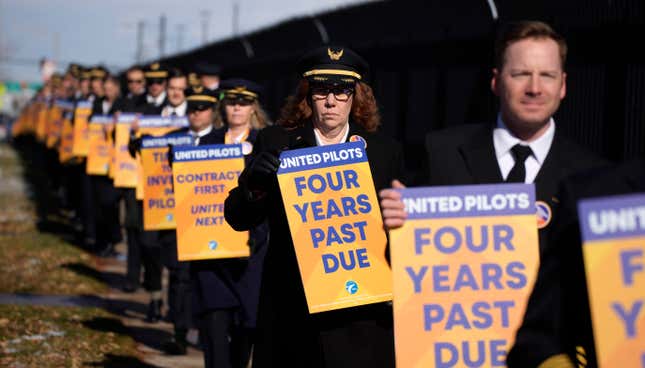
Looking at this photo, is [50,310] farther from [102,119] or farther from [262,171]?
[262,171]

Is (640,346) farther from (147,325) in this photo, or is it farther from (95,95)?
(95,95)

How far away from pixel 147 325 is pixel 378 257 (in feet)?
21.0

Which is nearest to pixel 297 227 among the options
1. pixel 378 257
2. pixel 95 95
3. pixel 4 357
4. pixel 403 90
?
pixel 378 257

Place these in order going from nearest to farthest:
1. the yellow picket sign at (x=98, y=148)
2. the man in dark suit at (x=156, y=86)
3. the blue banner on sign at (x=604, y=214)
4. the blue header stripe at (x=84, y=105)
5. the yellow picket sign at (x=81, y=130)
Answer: the blue banner on sign at (x=604, y=214), the man in dark suit at (x=156, y=86), the yellow picket sign at (x=98, y=148), the yellow picket sign at (x=81, y=130), the blue header stripe at (x=84, y=105)

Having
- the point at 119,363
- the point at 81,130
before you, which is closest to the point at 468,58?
the point at 119,363

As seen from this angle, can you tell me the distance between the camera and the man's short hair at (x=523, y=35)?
3814 mm

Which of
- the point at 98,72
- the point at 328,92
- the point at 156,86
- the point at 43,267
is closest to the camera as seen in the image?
the point at 328,92

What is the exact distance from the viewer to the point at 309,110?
586 cm

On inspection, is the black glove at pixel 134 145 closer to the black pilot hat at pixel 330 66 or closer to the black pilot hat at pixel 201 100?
the black pilot hat at pixel 201 100

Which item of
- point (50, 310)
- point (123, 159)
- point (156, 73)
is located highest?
point (156, 73)

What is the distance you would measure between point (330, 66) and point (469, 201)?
1.76 meters

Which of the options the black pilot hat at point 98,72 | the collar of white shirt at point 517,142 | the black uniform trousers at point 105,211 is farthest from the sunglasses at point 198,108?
the black pilot hat at point 98,72

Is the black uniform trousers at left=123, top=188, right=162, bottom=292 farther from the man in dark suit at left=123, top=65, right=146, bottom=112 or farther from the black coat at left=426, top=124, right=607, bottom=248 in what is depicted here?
the black coat at left=426, top=124, right=607, bottom=248

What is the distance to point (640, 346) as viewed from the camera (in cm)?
297
